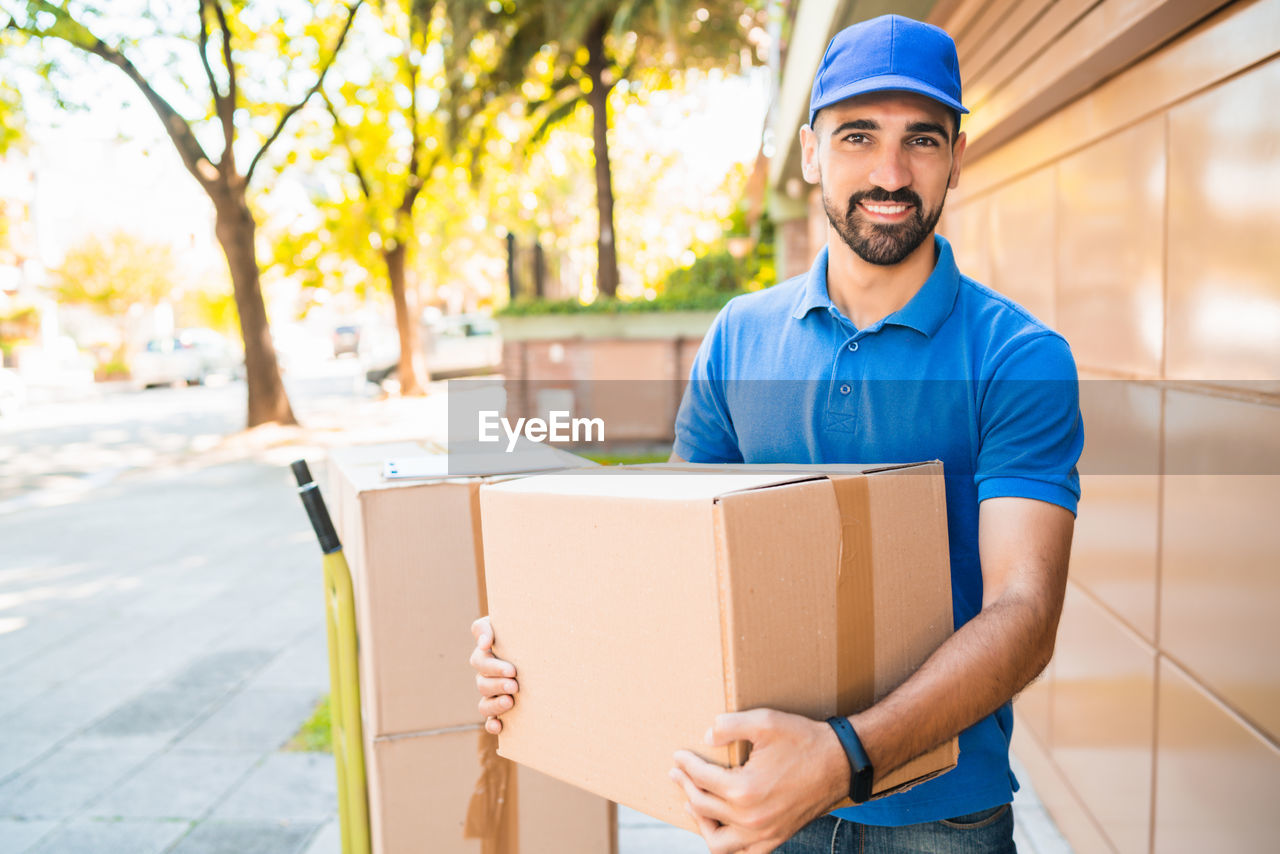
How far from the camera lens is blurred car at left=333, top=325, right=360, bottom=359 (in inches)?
1677

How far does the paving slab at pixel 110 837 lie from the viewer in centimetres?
349

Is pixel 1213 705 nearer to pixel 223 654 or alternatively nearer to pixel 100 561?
pixel 223 654

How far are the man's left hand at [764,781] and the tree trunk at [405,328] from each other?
20458mm

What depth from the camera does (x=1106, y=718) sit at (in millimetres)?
2805

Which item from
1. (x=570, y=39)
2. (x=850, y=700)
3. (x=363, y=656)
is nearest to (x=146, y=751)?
(x=363, y=656)

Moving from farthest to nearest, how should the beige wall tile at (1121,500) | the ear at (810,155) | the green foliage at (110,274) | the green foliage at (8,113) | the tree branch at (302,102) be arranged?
the green foliage at (110,274) < the tree branch at (302,102) < the green foliage at (8,113) < the beige wall tile at (1121,500) < the ear at (810,155)

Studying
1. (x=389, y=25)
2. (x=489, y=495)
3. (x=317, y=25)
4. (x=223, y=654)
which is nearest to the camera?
(x=489, y=495)

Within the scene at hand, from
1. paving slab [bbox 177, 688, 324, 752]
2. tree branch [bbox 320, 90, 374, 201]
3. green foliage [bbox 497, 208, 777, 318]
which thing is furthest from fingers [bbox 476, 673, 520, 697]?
tree branch [bbox 320, 90, 374, 201]

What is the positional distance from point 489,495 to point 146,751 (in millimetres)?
3773

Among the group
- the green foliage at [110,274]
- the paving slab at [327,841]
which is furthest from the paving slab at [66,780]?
the green foliage at [110,274]

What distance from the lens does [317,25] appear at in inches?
606

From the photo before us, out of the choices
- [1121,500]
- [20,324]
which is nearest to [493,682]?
[1121,500]

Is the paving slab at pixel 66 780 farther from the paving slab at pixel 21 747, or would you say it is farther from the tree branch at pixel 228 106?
the tree branch at pixel 228 106

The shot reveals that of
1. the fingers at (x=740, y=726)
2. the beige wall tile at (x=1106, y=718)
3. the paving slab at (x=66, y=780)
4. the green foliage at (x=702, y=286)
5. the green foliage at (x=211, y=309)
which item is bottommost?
the paving slab at (x=66, y=780)
